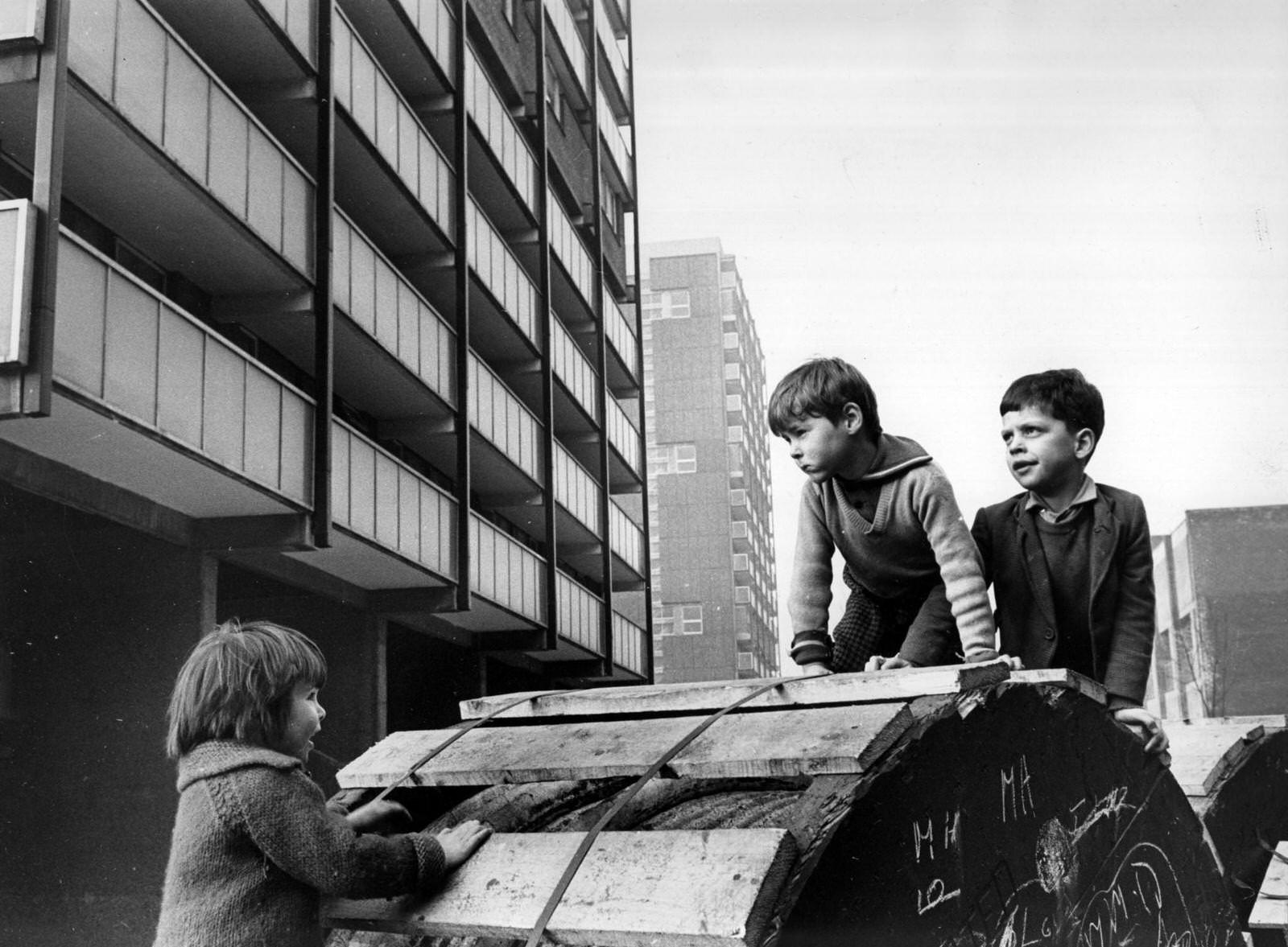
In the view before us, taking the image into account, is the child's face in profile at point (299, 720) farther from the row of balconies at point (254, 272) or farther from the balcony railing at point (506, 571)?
the balcony railing at point (506, 571)

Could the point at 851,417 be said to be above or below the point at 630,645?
below

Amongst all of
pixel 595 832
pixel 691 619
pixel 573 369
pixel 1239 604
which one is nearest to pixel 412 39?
pixel 573 369

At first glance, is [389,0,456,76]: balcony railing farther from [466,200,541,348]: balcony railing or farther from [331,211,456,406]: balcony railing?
[331,211,456,406]: balcony railing

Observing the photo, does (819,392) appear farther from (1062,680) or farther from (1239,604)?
(1239,604)

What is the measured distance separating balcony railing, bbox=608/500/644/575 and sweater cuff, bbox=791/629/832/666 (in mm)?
24729

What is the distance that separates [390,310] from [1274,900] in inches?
557

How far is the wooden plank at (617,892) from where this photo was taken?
1929mm

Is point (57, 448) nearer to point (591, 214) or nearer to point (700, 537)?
point (591, 214)

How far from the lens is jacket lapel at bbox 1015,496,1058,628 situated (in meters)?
4.25

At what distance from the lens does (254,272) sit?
46.4 ft

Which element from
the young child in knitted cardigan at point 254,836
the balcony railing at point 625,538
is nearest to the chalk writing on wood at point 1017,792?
the young child in knitted cardigan at point 254,836

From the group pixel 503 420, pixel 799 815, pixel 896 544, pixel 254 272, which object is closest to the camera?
pixel 799 815

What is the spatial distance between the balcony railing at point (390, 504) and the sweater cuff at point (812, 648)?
10.6 m

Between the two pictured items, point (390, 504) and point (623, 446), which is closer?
point (390, 504)
